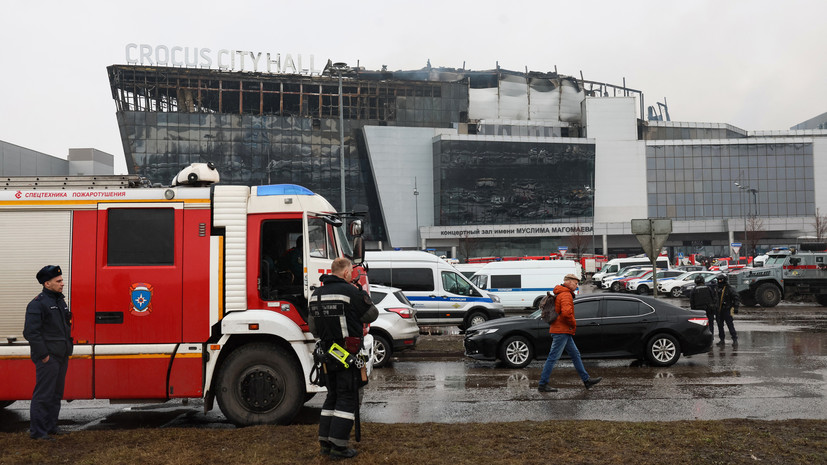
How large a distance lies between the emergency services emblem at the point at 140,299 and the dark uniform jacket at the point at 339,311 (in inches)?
102

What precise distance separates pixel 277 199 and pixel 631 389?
19.7 feet

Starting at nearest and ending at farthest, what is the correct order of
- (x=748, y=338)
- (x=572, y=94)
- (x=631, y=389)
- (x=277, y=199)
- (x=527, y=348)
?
(x=277, y=199)
(x=631, y=389)
(x=527, y=348)
(x=748, y=338)
(x=572, y=94)

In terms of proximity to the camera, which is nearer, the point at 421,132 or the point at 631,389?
the point at 631,389

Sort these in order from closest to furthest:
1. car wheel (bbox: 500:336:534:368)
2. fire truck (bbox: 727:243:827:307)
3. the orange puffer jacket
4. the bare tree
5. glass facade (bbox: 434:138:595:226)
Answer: the orange puffer jacket, car wheel (bbox: 500:336:534:368), fire truck (bbox: 727:243:827:307), the bare tree, glass facade (bbox: 434:138:595:226)

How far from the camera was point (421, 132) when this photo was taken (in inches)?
3450

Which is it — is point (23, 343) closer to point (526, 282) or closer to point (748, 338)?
point (748, 338)

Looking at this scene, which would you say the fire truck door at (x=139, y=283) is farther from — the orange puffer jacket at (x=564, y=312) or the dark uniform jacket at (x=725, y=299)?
the dark uniform jacket at (x=725, y=299)

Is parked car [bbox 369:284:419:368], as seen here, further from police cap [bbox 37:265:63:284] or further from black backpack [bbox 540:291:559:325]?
police cap [bbox 37:265:63:284]

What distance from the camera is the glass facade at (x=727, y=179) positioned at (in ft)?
299

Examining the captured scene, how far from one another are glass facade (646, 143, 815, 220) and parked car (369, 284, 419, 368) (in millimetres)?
84610

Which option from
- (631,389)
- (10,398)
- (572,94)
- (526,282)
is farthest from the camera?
(572,94)

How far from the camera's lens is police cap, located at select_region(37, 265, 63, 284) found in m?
7.16

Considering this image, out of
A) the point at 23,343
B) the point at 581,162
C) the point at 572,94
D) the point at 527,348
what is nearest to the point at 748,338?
the point at 527,348

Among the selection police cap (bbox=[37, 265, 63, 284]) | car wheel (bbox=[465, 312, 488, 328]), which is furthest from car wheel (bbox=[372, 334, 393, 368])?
police cap (bbox=[37, 265, 63, 284])
